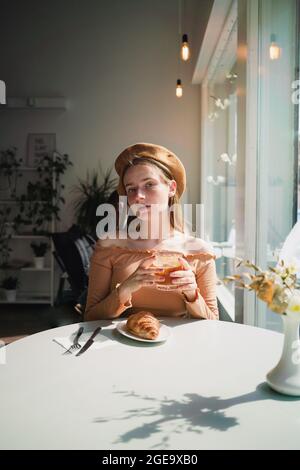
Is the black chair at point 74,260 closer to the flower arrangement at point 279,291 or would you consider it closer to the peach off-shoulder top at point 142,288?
the peach off-shoulder top at point 142,288

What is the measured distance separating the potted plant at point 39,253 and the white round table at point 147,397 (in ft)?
13.4

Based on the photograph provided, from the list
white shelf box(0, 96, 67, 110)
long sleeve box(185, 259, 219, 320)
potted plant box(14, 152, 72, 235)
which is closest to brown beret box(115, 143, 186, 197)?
long sleeve box(185, 259, 219, 320)

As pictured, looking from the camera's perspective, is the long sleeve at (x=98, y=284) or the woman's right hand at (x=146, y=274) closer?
the woman's right hand at (x=146, y=274)

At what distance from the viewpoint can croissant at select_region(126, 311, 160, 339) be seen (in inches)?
51.3

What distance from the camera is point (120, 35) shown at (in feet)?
17.5

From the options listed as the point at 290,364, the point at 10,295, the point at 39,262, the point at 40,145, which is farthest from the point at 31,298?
the point at 290,364

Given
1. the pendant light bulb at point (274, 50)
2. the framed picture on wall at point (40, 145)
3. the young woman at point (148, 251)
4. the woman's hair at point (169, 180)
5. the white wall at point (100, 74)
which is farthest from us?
the framed picture on wall at point (40, 145)

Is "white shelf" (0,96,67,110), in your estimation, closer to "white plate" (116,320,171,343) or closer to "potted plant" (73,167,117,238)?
"potted plant" (73,167,117,238)

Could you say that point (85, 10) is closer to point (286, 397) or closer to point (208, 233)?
point (208, 233)

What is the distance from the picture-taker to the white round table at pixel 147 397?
2.63 feet

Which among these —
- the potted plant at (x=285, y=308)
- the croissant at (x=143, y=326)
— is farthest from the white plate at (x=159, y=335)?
the potted plant at (x=285, y=308)

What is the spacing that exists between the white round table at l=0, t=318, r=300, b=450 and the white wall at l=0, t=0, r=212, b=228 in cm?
436

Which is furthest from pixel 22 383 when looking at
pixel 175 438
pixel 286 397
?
pixel 286 397

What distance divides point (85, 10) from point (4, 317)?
4127mm
